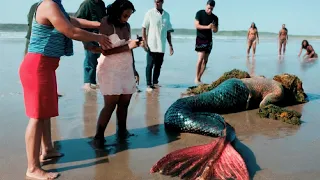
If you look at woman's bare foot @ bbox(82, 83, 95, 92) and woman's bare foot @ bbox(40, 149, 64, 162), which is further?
woman's bare foot @ bbox(82, 83, 95, 92)

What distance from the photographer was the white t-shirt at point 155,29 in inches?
320

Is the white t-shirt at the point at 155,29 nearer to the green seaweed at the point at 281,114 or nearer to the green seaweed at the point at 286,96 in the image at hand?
the green seaweed at the point at 286,96

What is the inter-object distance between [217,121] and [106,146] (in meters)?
1.55

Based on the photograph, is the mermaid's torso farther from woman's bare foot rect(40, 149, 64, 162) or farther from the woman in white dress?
woman's bare foot rect(40, 149, 64, 162)

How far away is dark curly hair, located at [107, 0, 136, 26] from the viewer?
4164 millimetres

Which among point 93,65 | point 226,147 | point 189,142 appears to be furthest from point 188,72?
point 226,147

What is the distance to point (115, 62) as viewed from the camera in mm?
4277

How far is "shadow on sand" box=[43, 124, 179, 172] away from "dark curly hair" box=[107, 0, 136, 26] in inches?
57.3

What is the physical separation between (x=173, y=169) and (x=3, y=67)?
8844 mm

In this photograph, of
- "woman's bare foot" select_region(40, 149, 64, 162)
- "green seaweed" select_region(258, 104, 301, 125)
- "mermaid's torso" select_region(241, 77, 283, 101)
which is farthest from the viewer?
"mermaid's torso" select_region(241, 77, 283, 101)

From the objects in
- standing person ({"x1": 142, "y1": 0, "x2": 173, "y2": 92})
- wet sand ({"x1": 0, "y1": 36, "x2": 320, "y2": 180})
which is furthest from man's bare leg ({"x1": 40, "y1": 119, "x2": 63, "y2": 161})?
standing person ({"x1": 142, "y1": 0, "x2": 173, "y2": 92})

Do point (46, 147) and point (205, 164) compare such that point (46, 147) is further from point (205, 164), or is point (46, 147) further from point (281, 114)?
point (281, 114)

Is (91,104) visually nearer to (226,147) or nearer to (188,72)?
(226,147)

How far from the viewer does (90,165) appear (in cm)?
375
